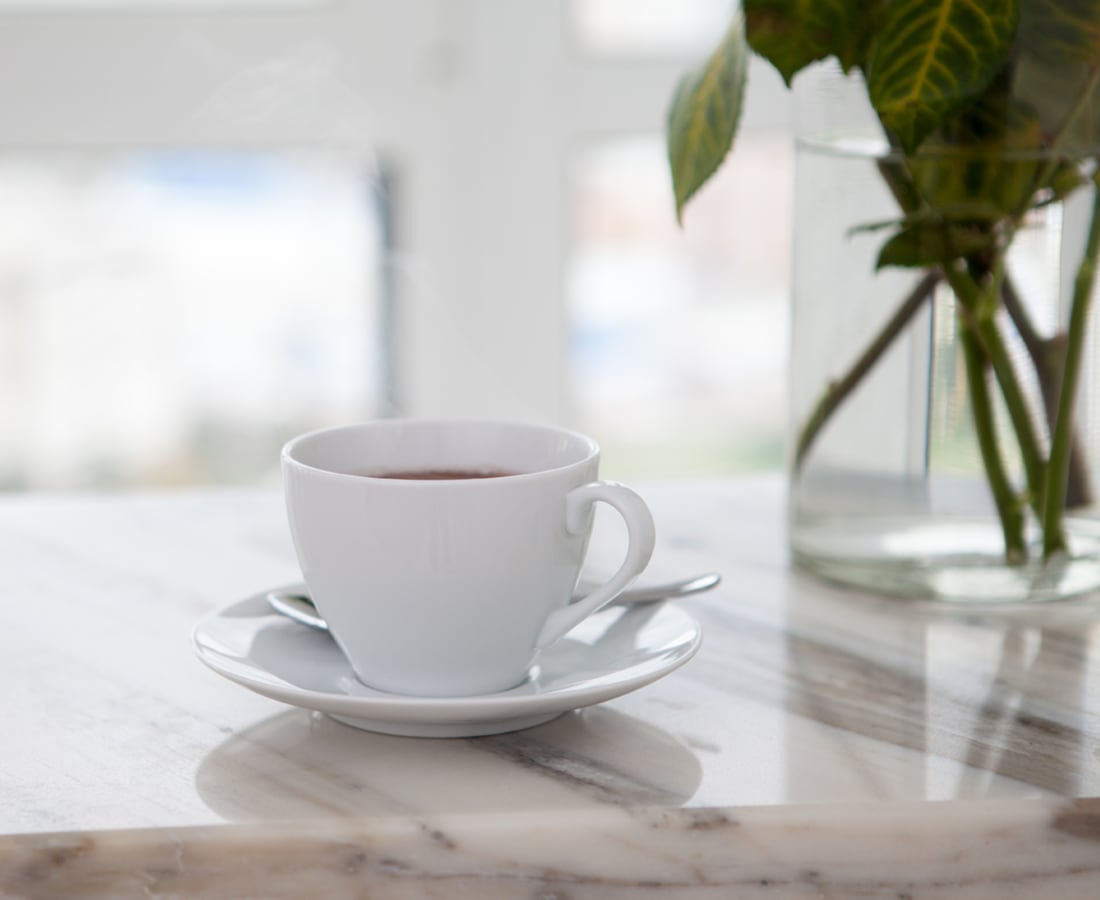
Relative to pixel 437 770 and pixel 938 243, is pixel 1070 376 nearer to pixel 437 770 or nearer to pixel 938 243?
pixel 938 243

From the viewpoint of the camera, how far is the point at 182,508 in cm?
80

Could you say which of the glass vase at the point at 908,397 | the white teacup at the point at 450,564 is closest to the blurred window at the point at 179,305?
the glass vase at the point at 908,397

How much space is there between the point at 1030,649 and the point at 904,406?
0.43 feet

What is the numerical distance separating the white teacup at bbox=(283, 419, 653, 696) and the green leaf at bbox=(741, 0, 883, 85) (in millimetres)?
201

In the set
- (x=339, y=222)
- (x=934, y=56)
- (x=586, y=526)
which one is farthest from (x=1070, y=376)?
(x=339, y=222)

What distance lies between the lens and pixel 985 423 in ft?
2.07

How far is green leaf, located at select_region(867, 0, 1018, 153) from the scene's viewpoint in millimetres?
547

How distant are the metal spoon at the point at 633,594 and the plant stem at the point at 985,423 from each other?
0.15 metres

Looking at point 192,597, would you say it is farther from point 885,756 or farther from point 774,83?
point 774,83

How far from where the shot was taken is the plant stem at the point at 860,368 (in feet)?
2.10

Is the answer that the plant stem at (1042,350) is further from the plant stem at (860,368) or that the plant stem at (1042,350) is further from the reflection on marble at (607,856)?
the reflection on marble at (607,856)

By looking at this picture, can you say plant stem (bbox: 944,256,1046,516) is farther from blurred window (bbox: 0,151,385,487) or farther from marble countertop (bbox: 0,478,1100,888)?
blurred window (bbox: 0,151,385,487)

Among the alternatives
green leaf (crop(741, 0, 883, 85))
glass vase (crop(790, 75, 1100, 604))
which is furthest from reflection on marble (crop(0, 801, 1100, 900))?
green leaf (crop(741, 0, 883, 85))

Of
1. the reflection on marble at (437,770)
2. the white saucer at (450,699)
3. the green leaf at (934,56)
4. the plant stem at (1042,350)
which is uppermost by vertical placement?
the green leaf at (934,56)
